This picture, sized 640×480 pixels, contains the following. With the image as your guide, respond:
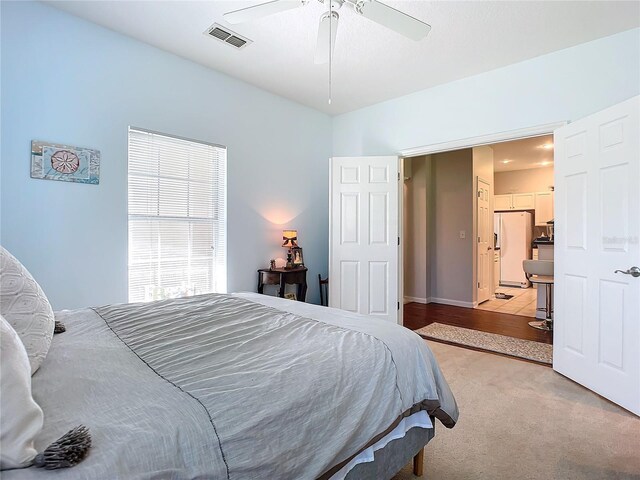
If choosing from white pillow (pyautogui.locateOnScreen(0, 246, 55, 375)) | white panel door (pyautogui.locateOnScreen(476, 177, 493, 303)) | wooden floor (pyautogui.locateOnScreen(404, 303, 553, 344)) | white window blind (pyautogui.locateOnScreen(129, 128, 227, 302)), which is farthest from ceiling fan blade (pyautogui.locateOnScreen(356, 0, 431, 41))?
white panel door (pyautogui.locateOnScreen(476, 177, 493, 303))

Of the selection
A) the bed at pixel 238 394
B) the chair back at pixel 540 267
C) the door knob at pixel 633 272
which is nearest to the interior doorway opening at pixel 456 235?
the chair back at pixel 540 267

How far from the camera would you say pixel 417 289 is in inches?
243

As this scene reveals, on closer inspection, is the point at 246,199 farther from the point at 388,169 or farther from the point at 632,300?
the point at 632,300

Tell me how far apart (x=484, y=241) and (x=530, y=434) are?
458 centimetres

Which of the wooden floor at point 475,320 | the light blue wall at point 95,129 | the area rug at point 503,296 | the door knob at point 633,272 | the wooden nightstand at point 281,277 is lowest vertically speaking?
the wooden floor at point 475,320

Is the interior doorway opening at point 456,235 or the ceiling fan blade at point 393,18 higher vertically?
the ceiling fan blade at point 393,18

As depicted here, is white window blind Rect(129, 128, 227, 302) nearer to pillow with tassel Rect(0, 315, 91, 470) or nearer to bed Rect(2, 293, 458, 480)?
bed Rect(2, 293, 458, 480)

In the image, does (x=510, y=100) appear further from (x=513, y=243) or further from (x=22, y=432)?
(x=513, y=243)

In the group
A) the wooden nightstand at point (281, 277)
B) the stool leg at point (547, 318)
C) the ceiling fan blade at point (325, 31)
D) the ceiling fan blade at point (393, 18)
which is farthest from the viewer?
the stool leg at point (547, 318)

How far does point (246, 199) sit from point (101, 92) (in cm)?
161

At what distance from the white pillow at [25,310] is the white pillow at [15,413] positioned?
1.04ft

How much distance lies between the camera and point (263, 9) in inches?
78.0

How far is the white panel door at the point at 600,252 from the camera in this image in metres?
2.35

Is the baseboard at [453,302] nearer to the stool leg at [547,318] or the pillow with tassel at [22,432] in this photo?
the stool leg at [547,318]
